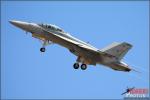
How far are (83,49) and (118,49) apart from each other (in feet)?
14.1

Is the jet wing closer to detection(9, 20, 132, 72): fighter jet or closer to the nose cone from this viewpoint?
detection(9, 20, 132, 72): fighter jet

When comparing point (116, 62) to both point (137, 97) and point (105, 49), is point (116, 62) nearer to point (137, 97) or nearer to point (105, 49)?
point (105, 49)

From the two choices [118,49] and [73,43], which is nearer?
[118,49]

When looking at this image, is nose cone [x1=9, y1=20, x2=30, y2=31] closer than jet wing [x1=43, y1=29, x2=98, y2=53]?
No

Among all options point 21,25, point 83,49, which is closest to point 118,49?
point 83,49

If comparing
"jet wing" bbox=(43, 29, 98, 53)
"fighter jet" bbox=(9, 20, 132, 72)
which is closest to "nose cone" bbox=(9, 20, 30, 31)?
"fighter jet" bbox=(9, 20, 132, 72)

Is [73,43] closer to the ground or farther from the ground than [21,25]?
closer to the ground

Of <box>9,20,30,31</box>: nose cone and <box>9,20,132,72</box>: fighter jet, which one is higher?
<box>9,20,30,31</box>: nose cone

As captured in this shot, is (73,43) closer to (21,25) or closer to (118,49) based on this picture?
(118,49)

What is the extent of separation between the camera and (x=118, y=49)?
9244 cm

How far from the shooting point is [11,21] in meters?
92.8

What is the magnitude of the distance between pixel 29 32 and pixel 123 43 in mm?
11660

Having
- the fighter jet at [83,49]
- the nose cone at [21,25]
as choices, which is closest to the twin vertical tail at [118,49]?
the fighter jet at [83,49]

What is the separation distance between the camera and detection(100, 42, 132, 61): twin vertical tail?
9225 cm
